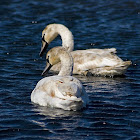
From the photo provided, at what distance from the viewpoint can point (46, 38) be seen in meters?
15.9

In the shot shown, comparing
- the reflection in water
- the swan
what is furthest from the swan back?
the swan

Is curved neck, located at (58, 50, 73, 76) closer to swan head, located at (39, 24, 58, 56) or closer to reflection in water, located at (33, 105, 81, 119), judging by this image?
reflection in water, located at (33, 105, 81, 119)

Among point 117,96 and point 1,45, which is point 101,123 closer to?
point 117,96

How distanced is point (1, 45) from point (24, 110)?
7.49 meters

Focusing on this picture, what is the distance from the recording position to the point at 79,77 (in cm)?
1384

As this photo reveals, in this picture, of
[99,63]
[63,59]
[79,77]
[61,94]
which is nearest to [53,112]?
[61,94]

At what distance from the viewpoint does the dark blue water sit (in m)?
9.16

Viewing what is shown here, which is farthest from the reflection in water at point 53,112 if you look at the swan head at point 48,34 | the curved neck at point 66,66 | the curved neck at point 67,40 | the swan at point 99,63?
the swan head at point 48,34

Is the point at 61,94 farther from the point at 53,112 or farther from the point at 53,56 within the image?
the point at 53,56

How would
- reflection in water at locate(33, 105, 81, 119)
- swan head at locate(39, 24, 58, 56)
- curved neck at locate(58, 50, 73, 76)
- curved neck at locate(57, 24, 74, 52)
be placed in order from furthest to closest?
swan head at locate(39, 24, 58, 56)
curved neck at locate(57, 24, 74, 52)
curved neck at locate(58, 50, 73, 76)
reflection in water at locate(33, 105, 81, 119)

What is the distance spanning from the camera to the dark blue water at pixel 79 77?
9156 millimetres

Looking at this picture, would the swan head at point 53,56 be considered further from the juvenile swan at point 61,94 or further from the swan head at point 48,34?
the swan head at point 48,34

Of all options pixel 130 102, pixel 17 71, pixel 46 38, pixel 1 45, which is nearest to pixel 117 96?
pixel 130 102

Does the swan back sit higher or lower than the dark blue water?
higher
